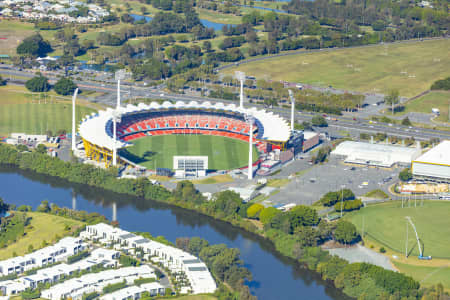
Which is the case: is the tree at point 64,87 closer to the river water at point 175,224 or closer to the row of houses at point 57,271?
the river water at point 175,224

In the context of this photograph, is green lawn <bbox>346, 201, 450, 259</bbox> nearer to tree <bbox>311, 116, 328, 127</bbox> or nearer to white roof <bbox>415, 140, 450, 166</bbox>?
white roof <bbox>415, 140, 450, 166</bbox>

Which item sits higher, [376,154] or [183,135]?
[376,154]

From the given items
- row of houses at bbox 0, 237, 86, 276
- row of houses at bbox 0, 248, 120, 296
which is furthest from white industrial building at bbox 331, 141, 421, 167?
row of houses at bbox 0, 237, 86, 276

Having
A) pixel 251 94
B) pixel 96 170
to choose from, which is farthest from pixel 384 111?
pixel 96 170

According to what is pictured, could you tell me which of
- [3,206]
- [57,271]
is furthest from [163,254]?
[3,206]

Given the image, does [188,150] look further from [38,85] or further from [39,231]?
[38,85]

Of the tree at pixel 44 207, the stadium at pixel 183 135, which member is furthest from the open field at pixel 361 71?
the tree at pixel 44 207

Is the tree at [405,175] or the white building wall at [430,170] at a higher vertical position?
the white building wall at [430,170]
